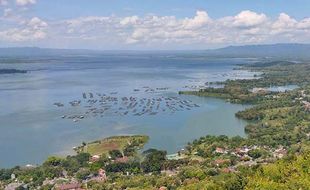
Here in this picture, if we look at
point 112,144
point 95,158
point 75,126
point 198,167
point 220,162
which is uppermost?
point 198,167

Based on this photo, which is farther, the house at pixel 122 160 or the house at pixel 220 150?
the house at pixel 220 150

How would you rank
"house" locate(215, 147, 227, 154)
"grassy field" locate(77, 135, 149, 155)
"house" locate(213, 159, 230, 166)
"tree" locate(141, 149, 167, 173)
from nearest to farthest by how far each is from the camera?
"tree" locate(141, 149, 167, 173) < "house" locate(213, 159, 230, 166) < "house" locate(215, 147, 227, 154) < "grassy field" locate(77, 135, 149, 155)

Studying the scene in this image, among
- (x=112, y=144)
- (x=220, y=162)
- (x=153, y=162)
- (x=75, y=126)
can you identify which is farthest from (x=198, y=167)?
(x=75, y=126)

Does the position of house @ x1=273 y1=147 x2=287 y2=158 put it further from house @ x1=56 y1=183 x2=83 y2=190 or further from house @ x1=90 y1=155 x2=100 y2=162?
house @ x1=56 y1=183 x2=83 y2=190

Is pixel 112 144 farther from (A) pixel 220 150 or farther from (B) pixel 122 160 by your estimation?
(A) pixel 220 150

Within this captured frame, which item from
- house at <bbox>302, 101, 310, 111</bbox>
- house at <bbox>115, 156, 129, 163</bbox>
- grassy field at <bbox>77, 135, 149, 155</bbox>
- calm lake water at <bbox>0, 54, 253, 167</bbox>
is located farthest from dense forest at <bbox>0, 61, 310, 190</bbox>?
house at <bbox>302, 101, 310, 111</bbox>

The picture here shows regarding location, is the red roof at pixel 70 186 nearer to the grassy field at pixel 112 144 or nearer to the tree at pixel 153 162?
the tree at pixel 153 162

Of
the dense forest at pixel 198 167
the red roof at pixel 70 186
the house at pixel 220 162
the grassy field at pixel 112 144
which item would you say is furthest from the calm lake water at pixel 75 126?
the red roof at pixel 70 186

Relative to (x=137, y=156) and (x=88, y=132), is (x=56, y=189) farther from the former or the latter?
(x=88, y=132)
